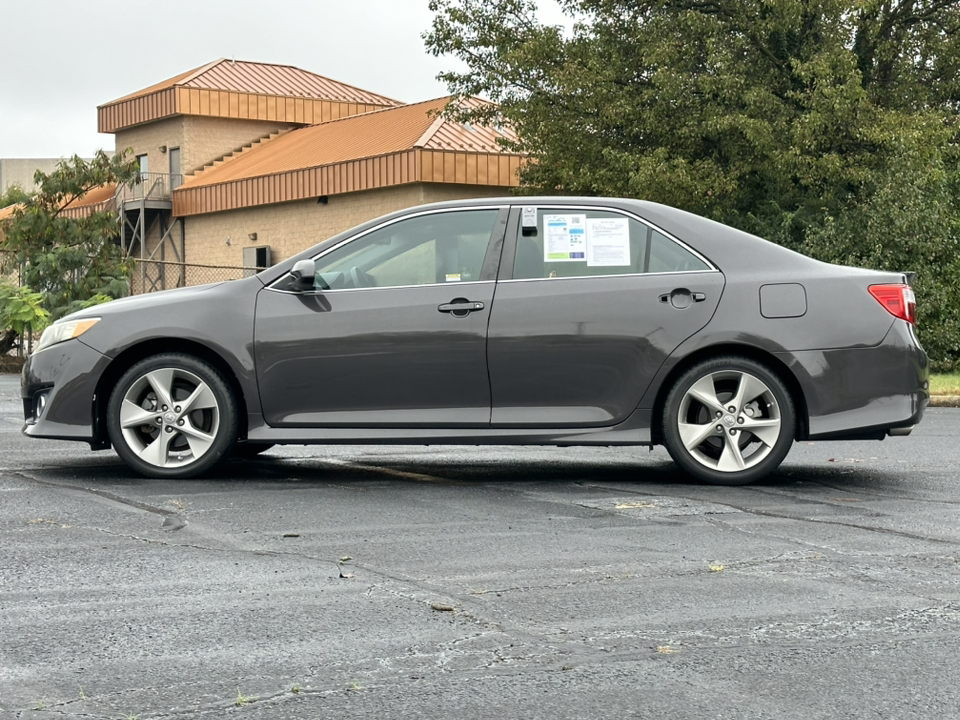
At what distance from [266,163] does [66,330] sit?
3266 centimetres

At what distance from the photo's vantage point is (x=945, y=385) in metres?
18.7

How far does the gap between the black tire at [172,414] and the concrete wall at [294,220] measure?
2423 centimetres

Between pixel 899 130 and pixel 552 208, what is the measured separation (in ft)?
56.7

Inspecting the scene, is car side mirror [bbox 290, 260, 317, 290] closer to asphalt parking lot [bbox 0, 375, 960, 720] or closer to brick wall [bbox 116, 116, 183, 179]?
asphalt parking lot [bbox 0, 375, 960, 720]

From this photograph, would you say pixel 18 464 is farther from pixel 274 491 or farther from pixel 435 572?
pixel 435 572

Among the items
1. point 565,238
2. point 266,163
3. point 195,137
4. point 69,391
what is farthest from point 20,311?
point 195,137

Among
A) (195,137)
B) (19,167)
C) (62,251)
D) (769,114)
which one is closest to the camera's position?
(769,114)

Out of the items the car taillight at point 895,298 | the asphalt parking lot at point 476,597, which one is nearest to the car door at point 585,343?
the asphalt parking lot at point 476,597

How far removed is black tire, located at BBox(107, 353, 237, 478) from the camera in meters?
7.91

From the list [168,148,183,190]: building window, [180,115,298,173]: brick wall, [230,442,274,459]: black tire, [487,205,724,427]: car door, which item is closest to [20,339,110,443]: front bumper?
[230,442,274,459]: black tire

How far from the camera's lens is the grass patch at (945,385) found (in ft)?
55.5

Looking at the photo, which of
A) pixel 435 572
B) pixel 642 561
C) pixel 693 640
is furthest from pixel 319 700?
pixel 642 561

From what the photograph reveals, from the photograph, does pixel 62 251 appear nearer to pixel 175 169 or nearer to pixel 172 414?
pixel 172 414

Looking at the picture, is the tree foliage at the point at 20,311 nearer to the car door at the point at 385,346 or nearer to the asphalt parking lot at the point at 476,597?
the asphalt parking lot at the point at 476,597
